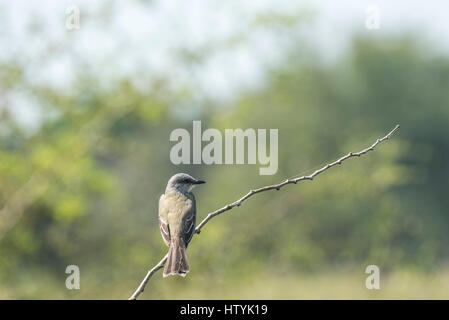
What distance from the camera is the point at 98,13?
27.6 feet

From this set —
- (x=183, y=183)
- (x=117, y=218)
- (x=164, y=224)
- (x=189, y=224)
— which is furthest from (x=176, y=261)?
(x=117, y=218)

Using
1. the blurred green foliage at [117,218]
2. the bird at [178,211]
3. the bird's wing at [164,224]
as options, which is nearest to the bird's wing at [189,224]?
the bird at [178,211]

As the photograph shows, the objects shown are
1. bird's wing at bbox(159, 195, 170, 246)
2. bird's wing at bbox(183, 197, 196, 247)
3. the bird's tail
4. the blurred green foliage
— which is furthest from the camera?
the blurred green foliage

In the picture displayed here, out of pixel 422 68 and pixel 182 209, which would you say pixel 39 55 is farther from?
pixel 422 68

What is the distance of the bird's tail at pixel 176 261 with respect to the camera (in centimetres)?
307

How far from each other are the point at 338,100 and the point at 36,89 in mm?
20373

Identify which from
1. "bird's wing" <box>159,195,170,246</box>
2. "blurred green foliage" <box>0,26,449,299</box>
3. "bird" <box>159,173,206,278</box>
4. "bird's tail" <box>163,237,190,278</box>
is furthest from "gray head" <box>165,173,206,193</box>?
"blurred green foliage" <box>0,26,449,299</box>

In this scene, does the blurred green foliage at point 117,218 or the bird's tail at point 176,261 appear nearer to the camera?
the bird's tail at point 176,261

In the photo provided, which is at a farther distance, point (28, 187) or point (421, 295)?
point (421, 295)

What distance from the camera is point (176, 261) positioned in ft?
10.5

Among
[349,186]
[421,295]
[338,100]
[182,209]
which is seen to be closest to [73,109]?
[349,186]

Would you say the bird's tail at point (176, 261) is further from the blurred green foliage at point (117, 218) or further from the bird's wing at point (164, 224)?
→ the blurred green foliage at point (117, 218)

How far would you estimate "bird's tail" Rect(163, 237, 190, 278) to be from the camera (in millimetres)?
3068

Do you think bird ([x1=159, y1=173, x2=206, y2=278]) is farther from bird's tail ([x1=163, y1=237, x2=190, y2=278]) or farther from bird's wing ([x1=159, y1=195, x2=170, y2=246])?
bird's tail ([x1=163, y1=237, x2=190, y2=278])
